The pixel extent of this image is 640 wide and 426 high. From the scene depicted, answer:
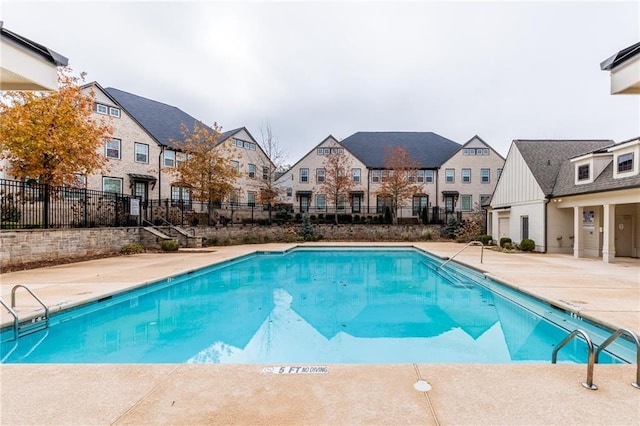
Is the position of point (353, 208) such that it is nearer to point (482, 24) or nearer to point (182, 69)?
point (182, 69)

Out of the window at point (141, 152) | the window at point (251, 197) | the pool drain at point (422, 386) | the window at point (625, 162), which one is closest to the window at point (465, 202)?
the window at point (625, 162)

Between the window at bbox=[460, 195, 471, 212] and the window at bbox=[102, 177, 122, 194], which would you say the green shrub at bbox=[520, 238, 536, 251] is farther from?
the window at bbox=[102, 177, 122, 194]

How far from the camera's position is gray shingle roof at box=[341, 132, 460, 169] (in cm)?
3584

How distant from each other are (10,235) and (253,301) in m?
9.58

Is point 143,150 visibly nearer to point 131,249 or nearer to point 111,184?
point 111,184

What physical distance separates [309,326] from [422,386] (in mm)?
4125

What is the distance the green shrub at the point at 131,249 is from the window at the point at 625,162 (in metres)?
24.3

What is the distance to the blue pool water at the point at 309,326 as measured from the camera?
552cm

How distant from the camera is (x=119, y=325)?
22.7 feet

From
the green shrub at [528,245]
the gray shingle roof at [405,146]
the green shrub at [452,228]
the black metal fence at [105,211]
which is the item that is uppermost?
the gray shingle roof at [405,146]

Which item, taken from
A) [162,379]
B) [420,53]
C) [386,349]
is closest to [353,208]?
[420,53]

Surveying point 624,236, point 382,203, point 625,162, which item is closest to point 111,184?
point 382,203

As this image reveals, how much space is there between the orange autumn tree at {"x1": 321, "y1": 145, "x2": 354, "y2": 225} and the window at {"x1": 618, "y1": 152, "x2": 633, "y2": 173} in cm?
1870

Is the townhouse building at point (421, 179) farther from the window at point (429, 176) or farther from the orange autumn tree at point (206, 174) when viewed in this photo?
the orange autumn tree at point (206, 174)
